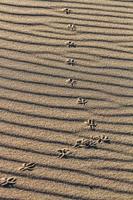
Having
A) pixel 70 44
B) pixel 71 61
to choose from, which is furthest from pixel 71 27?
pixel 71 61

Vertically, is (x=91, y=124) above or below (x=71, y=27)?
below

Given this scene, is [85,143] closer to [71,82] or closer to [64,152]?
[64,152]

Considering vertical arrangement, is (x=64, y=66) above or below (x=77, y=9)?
below

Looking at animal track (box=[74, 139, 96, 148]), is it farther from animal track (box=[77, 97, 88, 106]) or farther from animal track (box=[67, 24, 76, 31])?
animal track (box=[67, 24, 76, 31])

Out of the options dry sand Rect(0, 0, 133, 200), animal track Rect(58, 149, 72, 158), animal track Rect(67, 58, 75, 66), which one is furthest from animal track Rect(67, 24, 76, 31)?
animal track Rect(58, 149, 72, 158)

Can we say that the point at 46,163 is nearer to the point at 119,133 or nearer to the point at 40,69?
the point at 119,133

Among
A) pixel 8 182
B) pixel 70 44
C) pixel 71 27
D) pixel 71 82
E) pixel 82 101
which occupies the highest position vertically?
pixel 71 27

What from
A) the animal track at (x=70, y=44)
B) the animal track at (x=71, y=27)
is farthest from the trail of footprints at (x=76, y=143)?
the animal track at (x=71, y=27)

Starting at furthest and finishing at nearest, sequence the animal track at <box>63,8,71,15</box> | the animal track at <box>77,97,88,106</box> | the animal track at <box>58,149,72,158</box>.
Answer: the animal track at <box>63,8,71,15</box> < the animal track at <box>77,97,88,106</box> < the animal track at <box>58,149,72,158</box>

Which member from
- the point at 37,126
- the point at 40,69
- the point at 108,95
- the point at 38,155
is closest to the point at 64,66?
the point at 40,69
